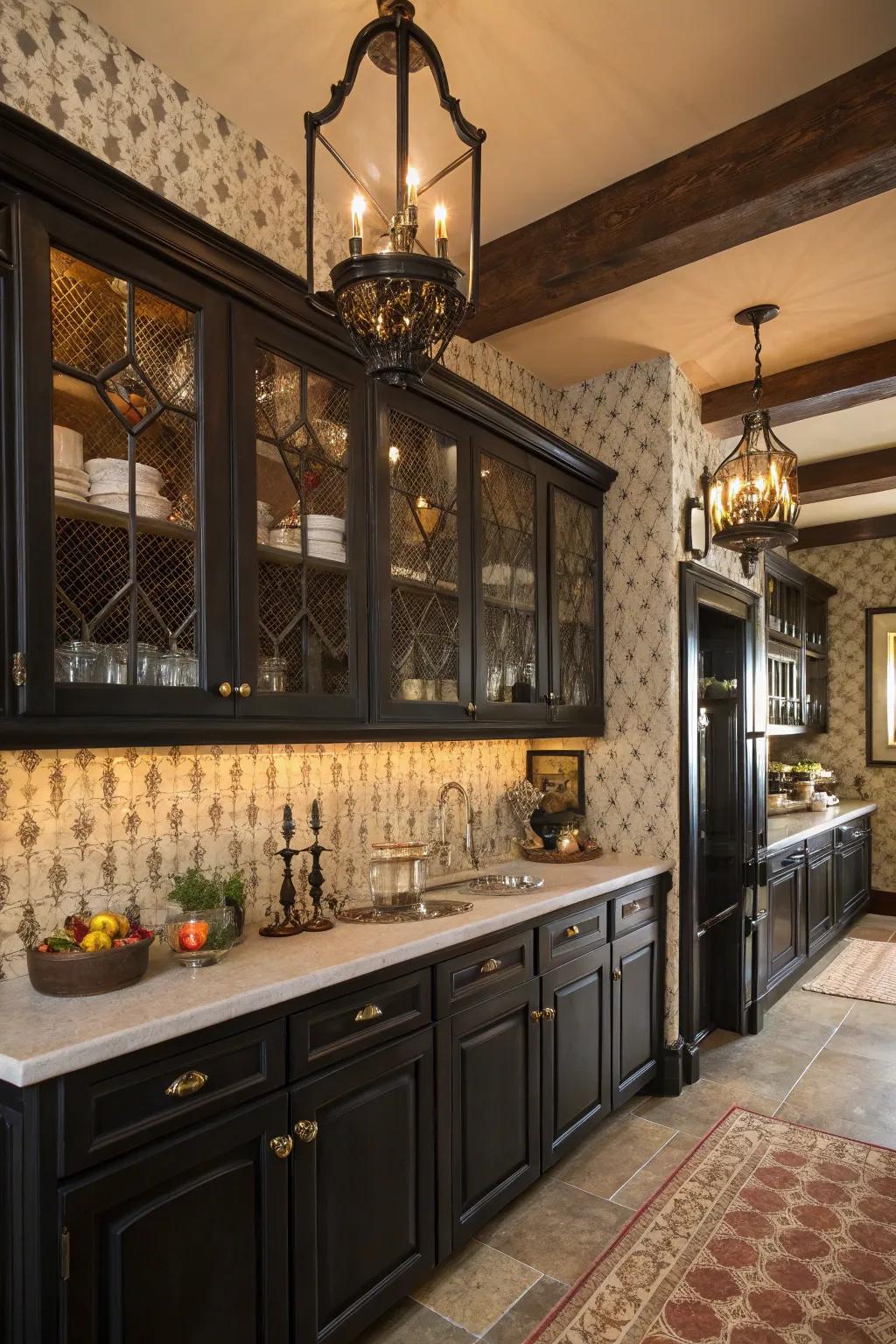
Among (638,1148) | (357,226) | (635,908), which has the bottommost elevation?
(638,1148)

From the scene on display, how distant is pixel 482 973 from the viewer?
7.97ft

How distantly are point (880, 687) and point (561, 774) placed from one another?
444 cm

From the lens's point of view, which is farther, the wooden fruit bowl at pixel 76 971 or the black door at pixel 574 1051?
the black door at pixel 574 1051

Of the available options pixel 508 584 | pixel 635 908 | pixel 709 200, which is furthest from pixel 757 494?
pixel 635 908

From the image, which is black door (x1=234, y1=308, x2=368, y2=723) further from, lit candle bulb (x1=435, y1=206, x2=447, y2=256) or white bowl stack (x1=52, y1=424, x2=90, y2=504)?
lit candle bulb (x1=435, y1=206, x2=447, y2=256)

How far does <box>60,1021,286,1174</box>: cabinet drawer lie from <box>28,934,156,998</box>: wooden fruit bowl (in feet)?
0.73

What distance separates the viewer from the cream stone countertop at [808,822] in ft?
15.8

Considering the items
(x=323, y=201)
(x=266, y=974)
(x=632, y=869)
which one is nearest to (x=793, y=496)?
(x=632, y=869)

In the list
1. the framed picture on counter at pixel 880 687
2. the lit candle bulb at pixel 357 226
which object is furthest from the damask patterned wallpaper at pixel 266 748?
the framed picture on counter at pixel 880 687

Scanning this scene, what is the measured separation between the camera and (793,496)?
348cm

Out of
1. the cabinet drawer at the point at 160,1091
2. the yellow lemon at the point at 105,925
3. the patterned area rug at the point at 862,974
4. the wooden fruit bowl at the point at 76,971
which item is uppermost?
the yellow lemon at the point at 105,925

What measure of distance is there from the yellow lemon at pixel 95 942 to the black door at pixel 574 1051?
4.84 feet

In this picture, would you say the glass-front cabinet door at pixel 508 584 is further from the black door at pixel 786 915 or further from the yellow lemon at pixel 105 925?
the black door at pixel 786 915

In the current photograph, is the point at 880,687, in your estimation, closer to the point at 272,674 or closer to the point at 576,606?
the point at 576,606
